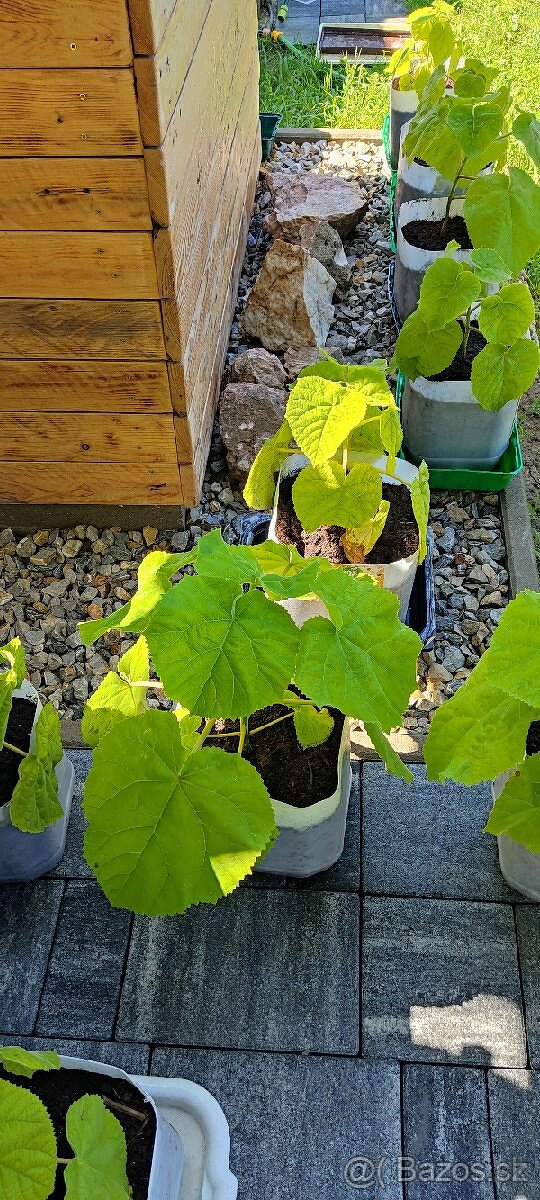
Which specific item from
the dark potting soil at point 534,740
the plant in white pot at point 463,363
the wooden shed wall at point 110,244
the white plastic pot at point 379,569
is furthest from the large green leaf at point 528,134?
the dark potting soil at point 534,740

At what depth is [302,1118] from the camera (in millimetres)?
1704

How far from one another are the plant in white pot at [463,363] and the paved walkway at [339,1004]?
118 centimetres

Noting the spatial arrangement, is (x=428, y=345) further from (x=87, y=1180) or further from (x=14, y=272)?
(x=87, y=1180)

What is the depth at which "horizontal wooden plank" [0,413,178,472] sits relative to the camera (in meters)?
2.57

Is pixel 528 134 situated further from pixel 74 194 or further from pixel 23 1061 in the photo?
pixel 23 1061

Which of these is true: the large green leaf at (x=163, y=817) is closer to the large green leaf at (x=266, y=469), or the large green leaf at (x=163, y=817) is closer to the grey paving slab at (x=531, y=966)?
the grey paving slab at (x=531, y=966)

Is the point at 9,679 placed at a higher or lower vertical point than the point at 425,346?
lower

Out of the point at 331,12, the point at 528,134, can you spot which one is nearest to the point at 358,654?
the point at 528,134

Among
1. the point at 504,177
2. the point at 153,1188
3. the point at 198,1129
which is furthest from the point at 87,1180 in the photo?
the point at 504,177

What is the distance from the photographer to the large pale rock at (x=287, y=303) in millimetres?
3416

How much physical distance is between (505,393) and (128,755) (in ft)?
5.31

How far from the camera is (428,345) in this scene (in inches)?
101

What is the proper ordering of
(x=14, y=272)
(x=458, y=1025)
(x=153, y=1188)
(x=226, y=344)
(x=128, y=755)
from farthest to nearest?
(x=226, y=344) → (x=14, y=272) → (x=458, y=1025) → (x=128, y=755) → (x=153, y=1188)

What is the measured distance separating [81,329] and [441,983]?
5.65 ft
